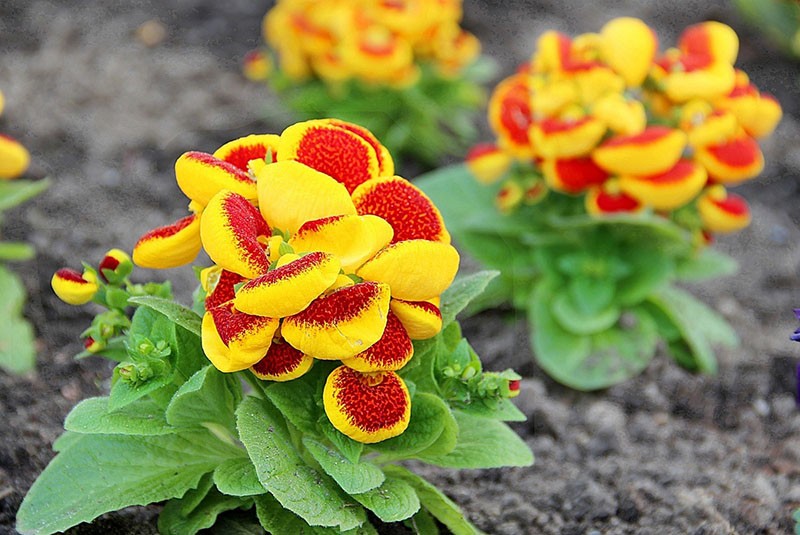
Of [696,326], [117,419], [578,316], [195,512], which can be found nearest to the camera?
[117,419]

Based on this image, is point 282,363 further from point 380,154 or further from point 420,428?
point 380,154

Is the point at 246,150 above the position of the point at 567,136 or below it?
above

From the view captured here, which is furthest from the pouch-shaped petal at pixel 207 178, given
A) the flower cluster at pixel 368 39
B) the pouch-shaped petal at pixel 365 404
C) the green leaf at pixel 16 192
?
the flower cluster at pixel 368 39

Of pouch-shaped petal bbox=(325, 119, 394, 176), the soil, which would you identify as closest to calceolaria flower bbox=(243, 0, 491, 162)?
the soil

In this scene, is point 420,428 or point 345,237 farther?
point 420,428

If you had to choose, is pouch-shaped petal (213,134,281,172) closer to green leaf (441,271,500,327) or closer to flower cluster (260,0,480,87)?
green leaf (441,271,500,327)

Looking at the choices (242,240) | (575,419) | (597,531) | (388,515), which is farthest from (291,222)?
(575,419)

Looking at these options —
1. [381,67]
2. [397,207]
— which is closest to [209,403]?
[397,207]
